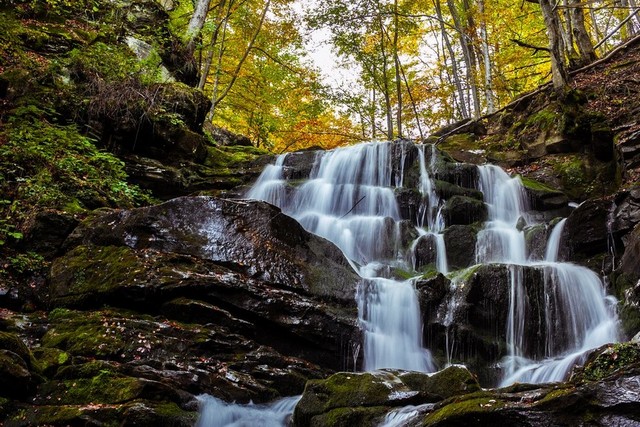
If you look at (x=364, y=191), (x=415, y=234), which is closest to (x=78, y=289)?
(x=415, y=234)

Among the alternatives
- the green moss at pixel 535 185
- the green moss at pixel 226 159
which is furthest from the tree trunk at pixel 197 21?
the green moss at pixel 535 185

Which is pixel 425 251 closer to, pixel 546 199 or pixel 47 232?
pixel 546 199

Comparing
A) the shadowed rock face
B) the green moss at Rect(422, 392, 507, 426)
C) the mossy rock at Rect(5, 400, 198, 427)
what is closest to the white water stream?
the green moss at Rect(422, 392, 507, 426)

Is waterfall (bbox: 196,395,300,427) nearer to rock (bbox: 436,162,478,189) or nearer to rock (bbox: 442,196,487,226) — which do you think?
rock (bbox: 442,196,487,226)

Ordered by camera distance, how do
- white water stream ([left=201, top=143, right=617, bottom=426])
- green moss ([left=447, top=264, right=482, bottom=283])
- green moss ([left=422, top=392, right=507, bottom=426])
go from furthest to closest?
green moss ([left=447, top=264, right=482, bottom=283])
white water stream ([left=201, top=143, right=617, bottom=426])
green moss ([left=422, top=392, right=507, bottom=426])

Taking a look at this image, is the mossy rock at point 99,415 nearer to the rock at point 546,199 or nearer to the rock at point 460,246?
the rock at point 460,246

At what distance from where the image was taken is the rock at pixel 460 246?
31.8 feet

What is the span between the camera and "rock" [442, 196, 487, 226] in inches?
434

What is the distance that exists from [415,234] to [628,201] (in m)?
3.86

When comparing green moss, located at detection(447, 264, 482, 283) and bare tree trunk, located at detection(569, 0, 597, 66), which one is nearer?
green moss, located at detection(447, 264, 482, 283)

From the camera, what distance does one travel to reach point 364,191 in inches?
477

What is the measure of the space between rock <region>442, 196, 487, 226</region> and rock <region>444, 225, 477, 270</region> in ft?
2.59

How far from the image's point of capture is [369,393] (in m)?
4.72

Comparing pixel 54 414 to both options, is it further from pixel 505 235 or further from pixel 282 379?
pixel 505 235
